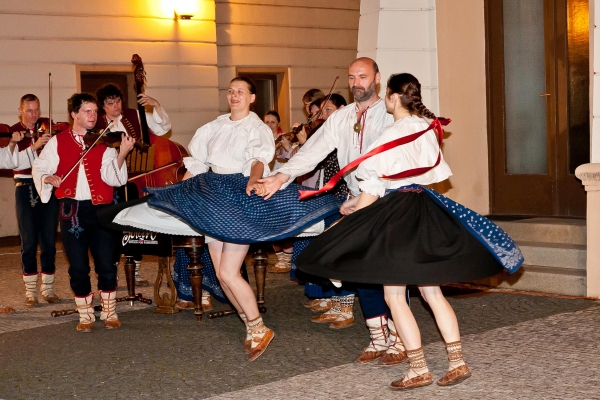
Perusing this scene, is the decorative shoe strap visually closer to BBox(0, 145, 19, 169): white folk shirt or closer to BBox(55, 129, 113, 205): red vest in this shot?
BBox(55, 129, 113, 205): red vest

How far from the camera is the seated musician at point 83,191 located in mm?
7445

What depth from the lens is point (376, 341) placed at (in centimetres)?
627

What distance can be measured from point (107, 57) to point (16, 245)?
10.4 ft

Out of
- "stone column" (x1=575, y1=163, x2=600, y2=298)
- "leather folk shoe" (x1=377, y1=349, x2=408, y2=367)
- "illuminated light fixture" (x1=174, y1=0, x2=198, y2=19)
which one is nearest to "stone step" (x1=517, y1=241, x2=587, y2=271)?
"stone column" (x1=575, y1=163, x2=600, y2=298)

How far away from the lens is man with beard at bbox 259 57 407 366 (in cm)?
623

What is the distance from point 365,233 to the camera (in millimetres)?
5332

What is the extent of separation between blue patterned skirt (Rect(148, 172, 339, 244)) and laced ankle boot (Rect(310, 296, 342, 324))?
3.59ft

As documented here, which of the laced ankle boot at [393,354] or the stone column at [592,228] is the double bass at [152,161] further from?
the stone column at [592,228]

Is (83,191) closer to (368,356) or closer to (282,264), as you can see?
(368,356)

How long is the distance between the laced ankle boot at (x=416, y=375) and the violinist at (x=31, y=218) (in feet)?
14.3

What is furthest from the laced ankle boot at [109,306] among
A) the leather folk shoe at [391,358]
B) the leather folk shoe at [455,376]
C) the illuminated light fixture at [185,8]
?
the illuminated light fixture at [185,8]

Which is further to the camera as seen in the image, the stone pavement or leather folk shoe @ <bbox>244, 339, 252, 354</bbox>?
leather folk shoe @ <bbox>244, 339, 252, 354</bbox>

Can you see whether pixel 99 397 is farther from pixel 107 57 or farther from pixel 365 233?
pixel 107 57

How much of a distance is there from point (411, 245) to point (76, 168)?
3.30 m
